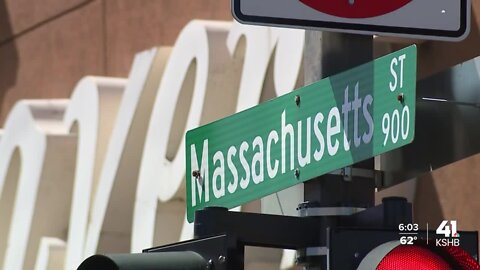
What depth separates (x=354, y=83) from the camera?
132 inches

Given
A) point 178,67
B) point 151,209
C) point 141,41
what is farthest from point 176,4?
point 151,209

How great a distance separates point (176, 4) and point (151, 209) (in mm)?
2361

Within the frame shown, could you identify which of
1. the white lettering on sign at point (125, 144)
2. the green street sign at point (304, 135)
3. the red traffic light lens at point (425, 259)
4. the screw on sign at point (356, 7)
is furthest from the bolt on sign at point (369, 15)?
the white lettering on sign at point (125, 144)

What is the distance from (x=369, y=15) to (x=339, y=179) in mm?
442

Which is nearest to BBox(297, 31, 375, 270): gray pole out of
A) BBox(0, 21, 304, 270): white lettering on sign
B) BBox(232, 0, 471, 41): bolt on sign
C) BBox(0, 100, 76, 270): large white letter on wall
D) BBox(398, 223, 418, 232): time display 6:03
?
BBox(232, 0, 471, 41): bolt on sign

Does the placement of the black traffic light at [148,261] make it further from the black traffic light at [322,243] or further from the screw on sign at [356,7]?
the screw on sign at [356,7]

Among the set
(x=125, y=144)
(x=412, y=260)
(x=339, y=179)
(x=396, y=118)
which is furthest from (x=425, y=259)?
(x=125, y=144)

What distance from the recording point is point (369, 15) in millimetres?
3383

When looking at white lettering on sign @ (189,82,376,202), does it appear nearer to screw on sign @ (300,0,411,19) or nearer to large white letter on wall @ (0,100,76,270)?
screw on sign @ (300,0,411,19)

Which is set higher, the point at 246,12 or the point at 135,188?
the point at 135,188

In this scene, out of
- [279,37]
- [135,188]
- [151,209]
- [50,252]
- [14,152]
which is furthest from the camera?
[14,152]

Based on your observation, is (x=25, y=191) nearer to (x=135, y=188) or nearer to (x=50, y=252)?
(x=50, y=252)

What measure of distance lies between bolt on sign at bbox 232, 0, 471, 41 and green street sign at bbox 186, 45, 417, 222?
13 cm

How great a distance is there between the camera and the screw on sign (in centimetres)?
335
